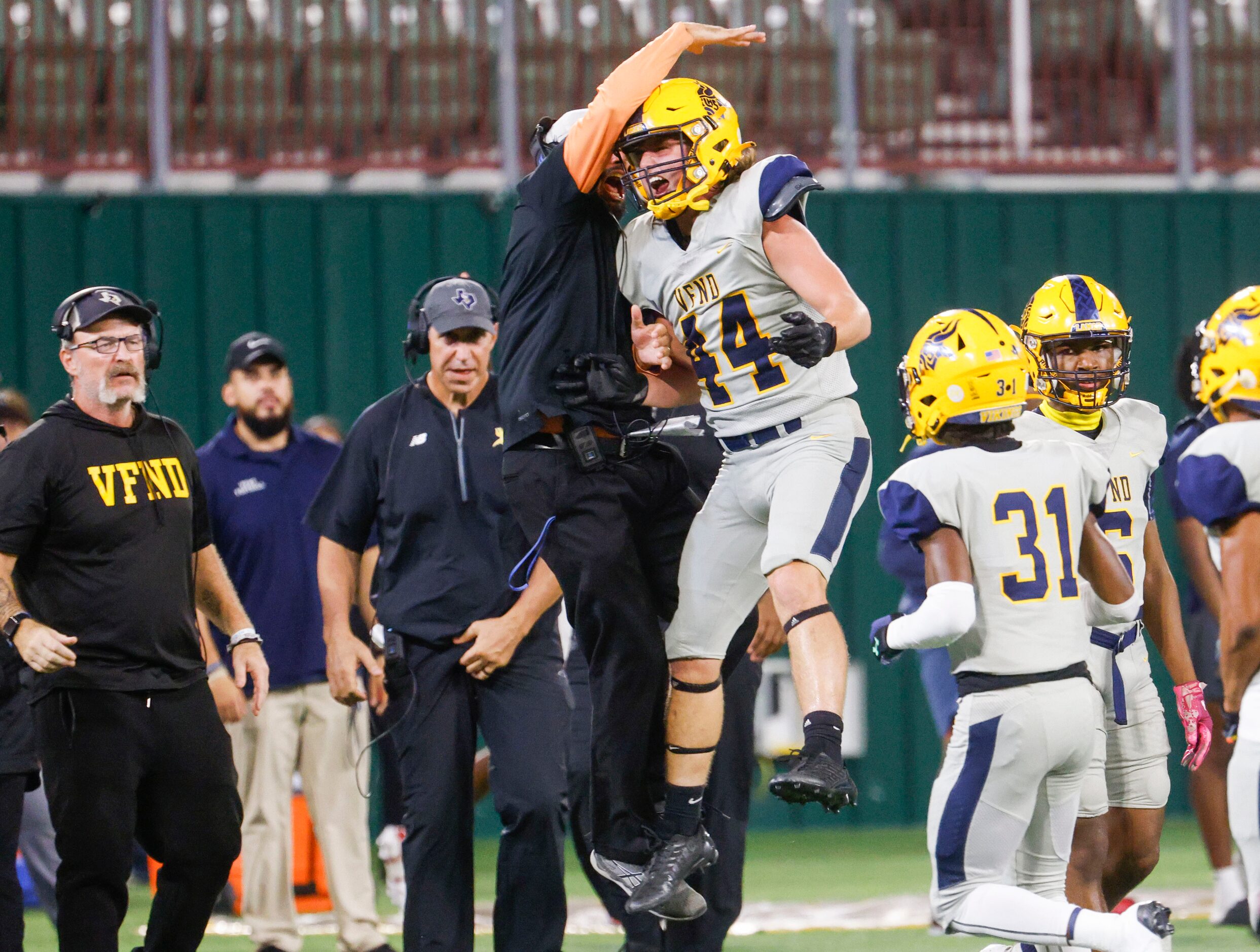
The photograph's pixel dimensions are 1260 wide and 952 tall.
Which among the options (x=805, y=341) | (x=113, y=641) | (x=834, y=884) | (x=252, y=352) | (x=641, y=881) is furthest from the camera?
(x=834, y=884)

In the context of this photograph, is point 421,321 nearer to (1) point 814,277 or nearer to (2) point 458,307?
(2) point 458,307

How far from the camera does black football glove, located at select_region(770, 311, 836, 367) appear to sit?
430cm

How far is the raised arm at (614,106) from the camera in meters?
4.57

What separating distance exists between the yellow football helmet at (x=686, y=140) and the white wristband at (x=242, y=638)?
6.35 feet

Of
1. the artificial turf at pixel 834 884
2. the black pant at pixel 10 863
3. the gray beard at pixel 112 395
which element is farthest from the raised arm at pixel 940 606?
the black pant at pixel 10 863

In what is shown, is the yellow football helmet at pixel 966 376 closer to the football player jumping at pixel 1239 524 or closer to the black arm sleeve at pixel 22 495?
the football player jumping at pixel 1239 524

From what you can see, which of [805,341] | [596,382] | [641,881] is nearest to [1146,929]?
[641,881]

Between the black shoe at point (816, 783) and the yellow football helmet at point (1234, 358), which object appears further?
the yellow football helmet at point (1234, 358)

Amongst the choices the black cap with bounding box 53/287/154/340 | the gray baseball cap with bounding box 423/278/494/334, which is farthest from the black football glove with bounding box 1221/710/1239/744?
the black cap with bounding box 53/287/154/340

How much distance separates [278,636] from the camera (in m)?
7.15

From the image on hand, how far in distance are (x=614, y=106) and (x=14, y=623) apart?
2.22 metres

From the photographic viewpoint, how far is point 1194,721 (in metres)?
5.15

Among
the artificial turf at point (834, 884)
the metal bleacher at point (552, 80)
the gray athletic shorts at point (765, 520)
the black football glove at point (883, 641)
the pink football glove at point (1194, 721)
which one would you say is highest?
the metal bleacher at point (552, 80)

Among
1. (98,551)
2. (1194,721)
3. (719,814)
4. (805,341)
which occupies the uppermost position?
(805,341)
